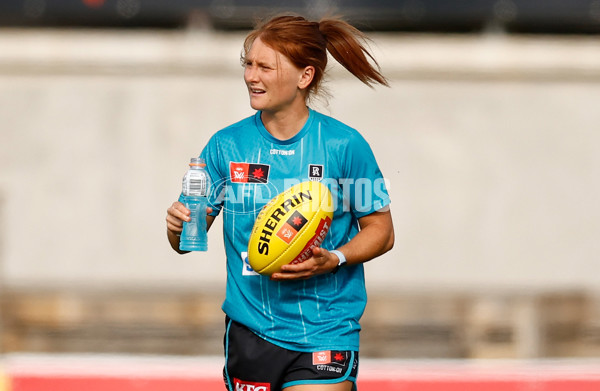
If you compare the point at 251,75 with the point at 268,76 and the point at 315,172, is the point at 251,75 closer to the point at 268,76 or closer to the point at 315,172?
the point at 268,76

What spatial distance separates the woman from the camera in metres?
3.10

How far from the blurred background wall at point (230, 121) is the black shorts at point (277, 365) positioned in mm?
6093

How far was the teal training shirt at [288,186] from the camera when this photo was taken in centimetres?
311

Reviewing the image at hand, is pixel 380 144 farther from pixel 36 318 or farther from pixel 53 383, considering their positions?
pixel 53 383

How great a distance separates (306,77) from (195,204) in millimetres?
602

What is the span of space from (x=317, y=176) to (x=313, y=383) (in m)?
0.72

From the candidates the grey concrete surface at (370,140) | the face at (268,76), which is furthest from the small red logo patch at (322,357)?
the grey concrete surface at (370,140)

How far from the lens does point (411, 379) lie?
588 centimetres

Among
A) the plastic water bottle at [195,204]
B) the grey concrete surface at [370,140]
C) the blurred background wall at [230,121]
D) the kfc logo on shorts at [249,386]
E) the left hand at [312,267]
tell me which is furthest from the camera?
the grey concrete surface at [370,140]

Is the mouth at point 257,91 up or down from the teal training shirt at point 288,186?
up

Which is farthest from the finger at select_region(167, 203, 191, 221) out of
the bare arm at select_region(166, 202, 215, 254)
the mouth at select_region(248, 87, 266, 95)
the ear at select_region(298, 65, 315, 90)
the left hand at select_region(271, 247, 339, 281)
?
the ear at select_region(298, 65, 315, 90)

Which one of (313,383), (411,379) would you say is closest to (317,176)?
(313,383)

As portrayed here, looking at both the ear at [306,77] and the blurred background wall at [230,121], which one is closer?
the ear at [306,77]

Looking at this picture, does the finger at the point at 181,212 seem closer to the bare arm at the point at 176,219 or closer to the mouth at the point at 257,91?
the bare arm at the point at 176,219
